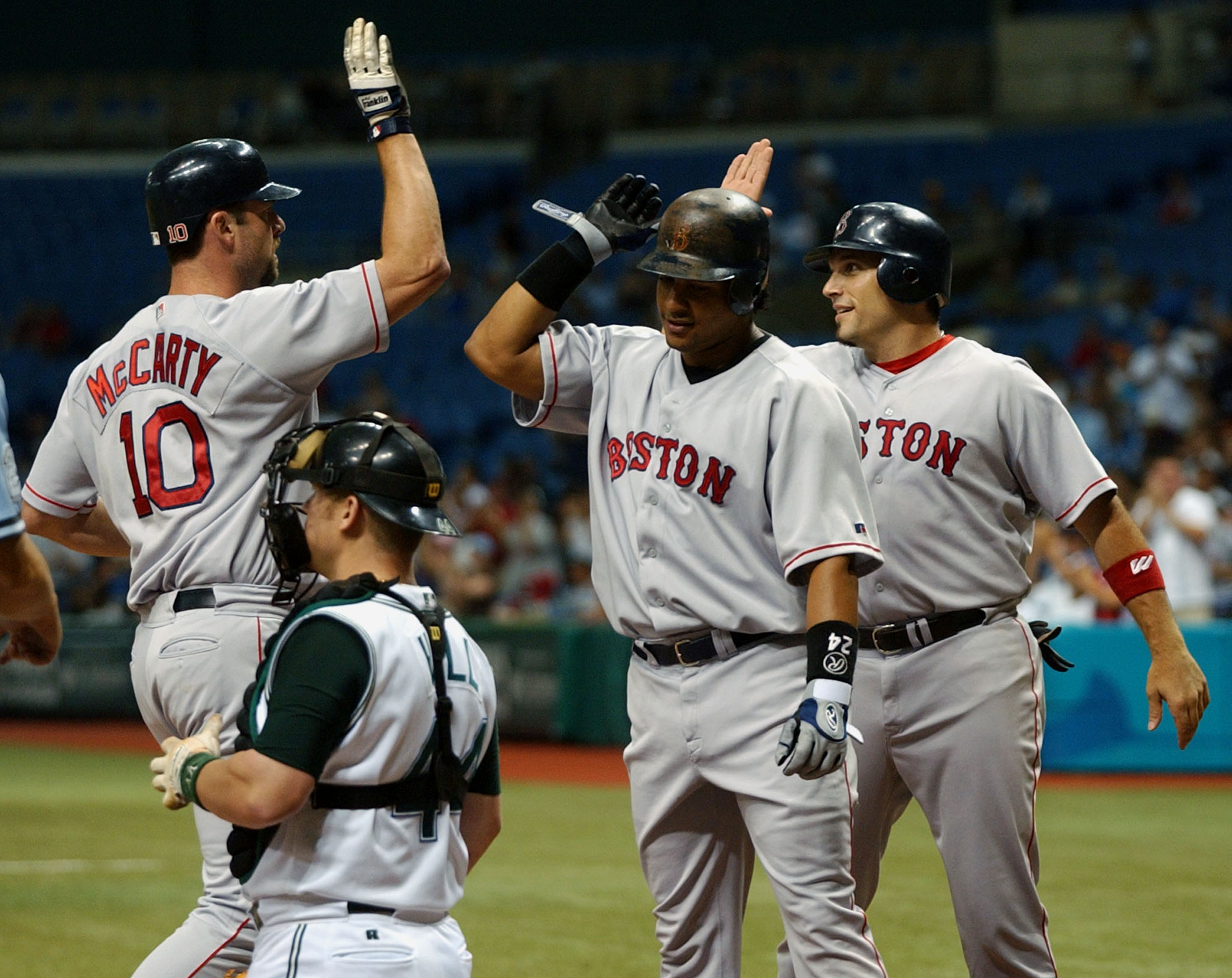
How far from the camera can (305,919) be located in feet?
9.76

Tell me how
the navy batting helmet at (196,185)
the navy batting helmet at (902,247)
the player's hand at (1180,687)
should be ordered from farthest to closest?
the navy batting helmet at (902,247) → the player's hand at (1180,687) → the navy batting helmet at (196,185)

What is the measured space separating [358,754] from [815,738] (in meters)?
1.08

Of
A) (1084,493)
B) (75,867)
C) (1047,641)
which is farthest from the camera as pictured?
(75,867)

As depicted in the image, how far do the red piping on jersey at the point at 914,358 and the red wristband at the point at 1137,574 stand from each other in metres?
0.78

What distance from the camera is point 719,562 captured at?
386 centimetres

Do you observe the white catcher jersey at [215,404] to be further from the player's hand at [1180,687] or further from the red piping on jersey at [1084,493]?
A: the player's hand at [1180,687]

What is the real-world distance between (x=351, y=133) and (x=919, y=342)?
2201 cm

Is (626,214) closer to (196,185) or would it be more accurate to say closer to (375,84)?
(375,84)

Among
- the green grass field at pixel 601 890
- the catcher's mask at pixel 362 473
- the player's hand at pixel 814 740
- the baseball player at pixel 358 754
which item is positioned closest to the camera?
the baseball player at pixel 358 754

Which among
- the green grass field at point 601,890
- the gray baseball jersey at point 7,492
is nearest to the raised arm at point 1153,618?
the green grass field at point 601,890

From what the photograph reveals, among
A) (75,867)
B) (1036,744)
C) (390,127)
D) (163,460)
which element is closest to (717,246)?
(390,127)

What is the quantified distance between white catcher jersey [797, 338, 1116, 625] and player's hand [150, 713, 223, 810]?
200cm

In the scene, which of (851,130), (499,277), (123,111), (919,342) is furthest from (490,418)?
(919,342)

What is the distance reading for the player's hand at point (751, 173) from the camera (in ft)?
13.9
